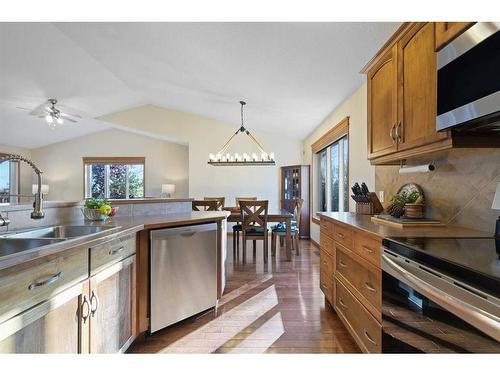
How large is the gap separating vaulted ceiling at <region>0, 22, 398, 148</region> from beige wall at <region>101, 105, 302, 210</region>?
1.84 feet

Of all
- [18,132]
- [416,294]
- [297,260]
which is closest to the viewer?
[416,294]

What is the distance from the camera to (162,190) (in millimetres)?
6977

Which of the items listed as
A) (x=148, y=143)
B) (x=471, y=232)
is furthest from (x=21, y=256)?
(x=148, y=143)

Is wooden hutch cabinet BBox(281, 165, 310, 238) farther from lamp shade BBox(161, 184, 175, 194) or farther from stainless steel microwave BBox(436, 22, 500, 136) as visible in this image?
stainless steel microwave BBox(436, 22, 500, 136)

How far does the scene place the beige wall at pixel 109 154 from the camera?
24.5ft

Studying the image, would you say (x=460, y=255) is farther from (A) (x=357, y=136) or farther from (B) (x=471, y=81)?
(A) (x=357, y=136)

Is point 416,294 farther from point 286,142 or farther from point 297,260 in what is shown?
point 286,142

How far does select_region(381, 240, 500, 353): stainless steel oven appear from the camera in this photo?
75 cm

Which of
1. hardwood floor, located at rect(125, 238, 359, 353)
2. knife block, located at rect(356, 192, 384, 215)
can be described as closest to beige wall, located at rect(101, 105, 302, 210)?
hardwood floor, located at rect(125, 238, 359, 353)

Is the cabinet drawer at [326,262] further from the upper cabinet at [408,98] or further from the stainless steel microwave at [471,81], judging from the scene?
the stainless steel microwave at [471,81]

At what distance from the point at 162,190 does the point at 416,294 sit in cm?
665

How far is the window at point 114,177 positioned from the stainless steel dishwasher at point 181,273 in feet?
19.3

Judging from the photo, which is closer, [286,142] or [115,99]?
[115,99]

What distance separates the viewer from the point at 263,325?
210cm
